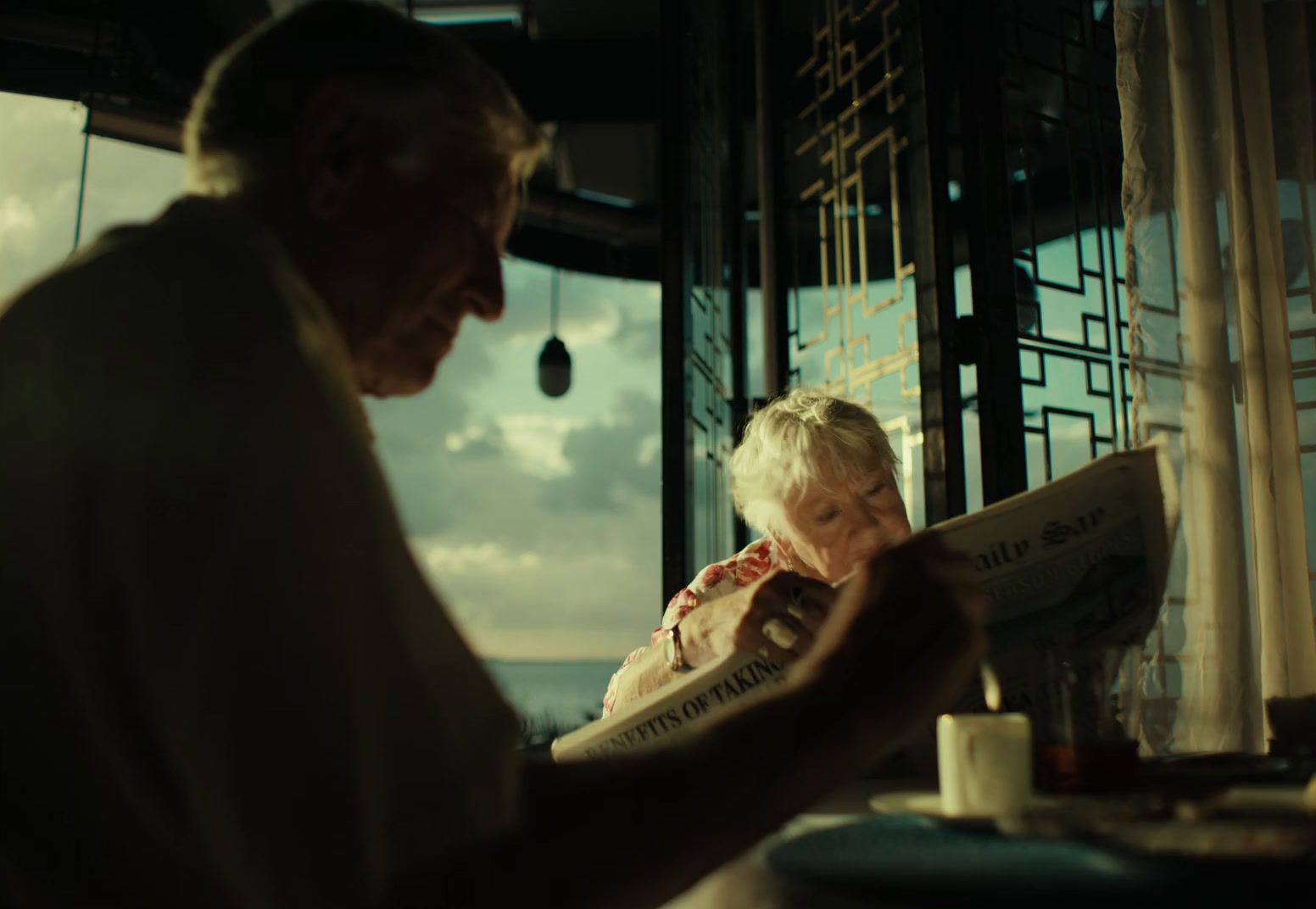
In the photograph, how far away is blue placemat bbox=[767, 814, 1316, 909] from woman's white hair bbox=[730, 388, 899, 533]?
4.17ft

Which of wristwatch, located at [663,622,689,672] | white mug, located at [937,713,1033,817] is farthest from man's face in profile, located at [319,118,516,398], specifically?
wristwatch, located at [663,622,689,672]

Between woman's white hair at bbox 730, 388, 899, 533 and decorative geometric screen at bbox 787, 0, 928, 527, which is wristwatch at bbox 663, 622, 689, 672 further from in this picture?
decorative geometric screen at bbox 787, 0, 928, 527

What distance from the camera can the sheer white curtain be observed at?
166 cm

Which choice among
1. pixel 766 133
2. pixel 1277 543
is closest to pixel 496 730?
pixel 1277 543

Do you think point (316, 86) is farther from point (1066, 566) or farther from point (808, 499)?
point (808, 499)

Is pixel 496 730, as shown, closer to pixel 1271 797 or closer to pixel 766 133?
pixel 1271 797

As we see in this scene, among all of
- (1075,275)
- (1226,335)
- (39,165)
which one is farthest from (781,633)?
(39,165)

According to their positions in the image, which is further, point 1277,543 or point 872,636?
point 1277,543

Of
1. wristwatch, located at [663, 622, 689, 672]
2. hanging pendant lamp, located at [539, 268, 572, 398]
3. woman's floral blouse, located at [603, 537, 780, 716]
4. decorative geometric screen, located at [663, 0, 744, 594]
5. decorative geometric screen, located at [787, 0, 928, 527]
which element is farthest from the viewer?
hanging pendant lamp, located at [539, 268, 572, 398]

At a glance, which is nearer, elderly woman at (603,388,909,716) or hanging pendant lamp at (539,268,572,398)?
elderly woman at (603,388,909,716)

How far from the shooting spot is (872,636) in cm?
56

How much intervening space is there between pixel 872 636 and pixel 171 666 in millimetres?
363

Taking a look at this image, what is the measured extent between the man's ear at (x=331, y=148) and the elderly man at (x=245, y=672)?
15cm

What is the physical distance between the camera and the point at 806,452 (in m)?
1.84
